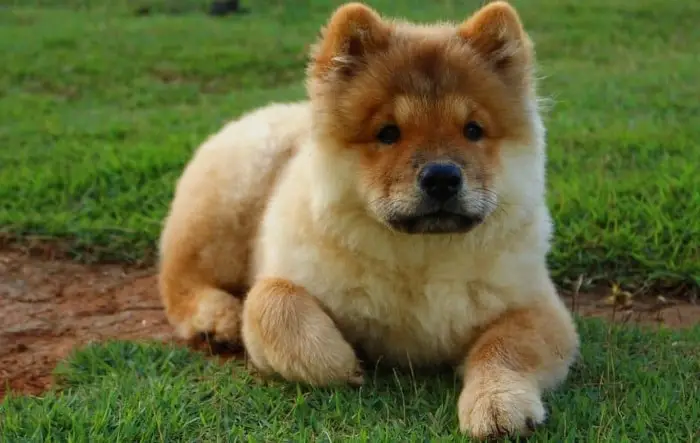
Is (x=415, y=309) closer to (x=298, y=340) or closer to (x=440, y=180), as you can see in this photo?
(x=298, y=340)

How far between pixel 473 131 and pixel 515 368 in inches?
32.8

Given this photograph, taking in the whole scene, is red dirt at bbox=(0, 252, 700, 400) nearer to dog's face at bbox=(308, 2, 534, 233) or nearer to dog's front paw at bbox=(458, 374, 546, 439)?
dog's face at bbox=(308, 2, 534, 233)

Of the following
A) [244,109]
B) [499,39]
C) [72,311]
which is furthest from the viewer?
[244,109]

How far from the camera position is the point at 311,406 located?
3.12m

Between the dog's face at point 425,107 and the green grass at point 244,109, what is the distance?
191 centimetres

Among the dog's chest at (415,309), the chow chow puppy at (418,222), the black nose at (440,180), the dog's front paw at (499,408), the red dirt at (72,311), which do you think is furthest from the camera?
the red dirt at (72,311)

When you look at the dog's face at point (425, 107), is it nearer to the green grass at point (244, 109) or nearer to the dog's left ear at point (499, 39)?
the dog's left ear at point (499, 39)

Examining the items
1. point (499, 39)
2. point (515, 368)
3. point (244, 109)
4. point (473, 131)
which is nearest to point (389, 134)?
point (473, 131)

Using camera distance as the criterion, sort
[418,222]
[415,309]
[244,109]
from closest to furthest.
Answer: [418,222], [415,309], [244,109]

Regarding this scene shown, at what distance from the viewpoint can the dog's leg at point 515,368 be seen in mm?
2852

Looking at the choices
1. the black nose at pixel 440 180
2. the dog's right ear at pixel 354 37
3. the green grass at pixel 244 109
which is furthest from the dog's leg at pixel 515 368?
the green grass at pixel 244 109

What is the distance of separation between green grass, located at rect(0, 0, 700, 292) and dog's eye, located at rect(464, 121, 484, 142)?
195 cm

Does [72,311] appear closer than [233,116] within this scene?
Yes

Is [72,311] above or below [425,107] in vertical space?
→ below
